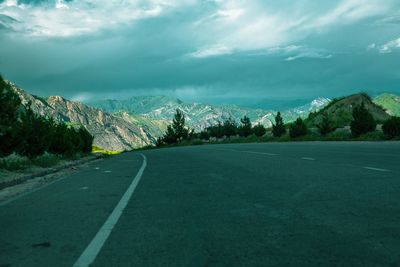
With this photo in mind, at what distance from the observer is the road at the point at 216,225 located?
4.85m

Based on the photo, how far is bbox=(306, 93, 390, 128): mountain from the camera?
102100 millimetres

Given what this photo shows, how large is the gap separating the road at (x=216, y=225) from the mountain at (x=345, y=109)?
303ft

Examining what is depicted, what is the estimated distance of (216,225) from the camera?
627cm

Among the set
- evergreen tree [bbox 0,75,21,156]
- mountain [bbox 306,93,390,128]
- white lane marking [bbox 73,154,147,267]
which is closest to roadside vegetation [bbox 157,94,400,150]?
mountain [bbox 306,93,390,128]

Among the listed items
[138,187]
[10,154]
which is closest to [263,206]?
[138,187]

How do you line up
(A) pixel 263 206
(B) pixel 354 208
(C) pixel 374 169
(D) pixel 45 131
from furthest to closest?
(D) pixel 45 131
(C) pixel 374 169
(A) pixel 263 206
(B) pixel 354 208

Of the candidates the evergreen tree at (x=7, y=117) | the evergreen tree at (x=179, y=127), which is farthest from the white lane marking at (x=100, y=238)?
the evergreen tree at (x=179, y=127)

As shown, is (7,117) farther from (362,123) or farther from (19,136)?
(362,123)

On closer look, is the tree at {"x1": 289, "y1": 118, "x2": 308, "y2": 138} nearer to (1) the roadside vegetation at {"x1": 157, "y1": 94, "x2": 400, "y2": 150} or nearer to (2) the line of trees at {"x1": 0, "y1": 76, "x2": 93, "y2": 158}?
(1) the roadside vegetation at {"x1": 157, "y1": 94, "x2": 400, "y2": 150}

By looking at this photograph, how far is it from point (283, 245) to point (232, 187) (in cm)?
501

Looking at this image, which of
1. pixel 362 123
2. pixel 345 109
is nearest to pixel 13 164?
pixel 362 123

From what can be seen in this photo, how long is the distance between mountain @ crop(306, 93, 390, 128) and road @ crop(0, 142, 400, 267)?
303 ft

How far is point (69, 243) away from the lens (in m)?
5.77

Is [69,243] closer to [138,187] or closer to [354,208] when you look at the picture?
[354,208]
